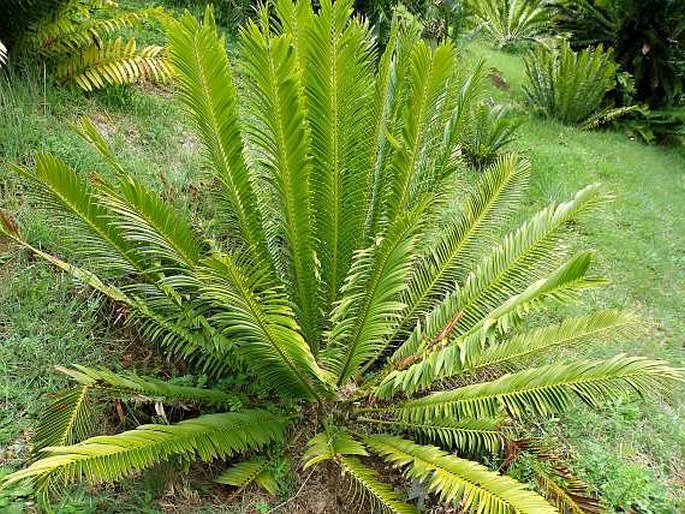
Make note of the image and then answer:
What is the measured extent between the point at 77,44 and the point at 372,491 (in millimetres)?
3069

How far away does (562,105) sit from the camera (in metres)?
8.83

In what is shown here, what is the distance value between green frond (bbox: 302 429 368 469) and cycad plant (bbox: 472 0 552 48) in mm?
9847

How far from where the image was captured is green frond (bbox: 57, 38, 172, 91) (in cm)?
355

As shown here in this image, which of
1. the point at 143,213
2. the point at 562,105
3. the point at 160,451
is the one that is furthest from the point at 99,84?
the point at 562,105

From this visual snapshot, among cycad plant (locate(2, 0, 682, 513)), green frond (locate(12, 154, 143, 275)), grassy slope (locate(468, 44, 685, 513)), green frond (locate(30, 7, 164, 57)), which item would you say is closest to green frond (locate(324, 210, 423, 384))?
cycad plant (locate(2, 0, 682, 513))

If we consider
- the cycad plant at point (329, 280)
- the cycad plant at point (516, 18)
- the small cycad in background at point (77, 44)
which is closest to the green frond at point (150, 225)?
the cycad plant at point (329, 280)

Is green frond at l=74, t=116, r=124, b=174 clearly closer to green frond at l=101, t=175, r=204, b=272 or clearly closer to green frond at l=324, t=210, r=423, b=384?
green frond at l=101, t=175, r=204, b=272

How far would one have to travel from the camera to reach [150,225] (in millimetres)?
2119

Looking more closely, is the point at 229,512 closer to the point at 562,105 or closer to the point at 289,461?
the point at 289,461

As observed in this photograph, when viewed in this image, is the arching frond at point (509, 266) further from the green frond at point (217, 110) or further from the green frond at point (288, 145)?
the green frond at point (217, 110)

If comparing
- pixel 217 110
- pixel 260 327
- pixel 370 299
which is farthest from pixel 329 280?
pixel 217 110

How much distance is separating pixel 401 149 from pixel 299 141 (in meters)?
0.55

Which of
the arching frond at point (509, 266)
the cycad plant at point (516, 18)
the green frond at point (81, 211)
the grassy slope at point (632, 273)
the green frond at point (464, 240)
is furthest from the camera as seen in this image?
the cycad plant at point (516, 18)

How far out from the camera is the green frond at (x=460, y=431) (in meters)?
2.28
